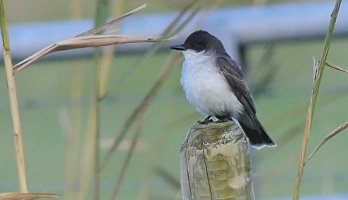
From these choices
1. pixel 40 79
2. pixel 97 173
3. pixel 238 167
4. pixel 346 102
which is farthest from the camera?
pixel 40 79

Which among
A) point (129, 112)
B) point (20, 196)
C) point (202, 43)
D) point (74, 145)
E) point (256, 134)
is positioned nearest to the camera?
point (20, 196)

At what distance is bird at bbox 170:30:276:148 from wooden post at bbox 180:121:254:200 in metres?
1.37

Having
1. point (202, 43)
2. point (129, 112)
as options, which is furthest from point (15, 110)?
point (129, 112)

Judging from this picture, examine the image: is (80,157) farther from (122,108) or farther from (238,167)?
(122,108)

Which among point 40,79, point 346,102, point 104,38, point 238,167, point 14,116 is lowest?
point 238,167

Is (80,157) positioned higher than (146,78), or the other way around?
(146,78)

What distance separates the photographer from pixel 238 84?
363cm

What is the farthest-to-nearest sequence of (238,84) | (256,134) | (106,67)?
1. (238,84)
2. (256,134)
3. (106,67)

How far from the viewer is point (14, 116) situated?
6.69 ft

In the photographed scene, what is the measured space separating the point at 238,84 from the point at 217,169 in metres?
1.64

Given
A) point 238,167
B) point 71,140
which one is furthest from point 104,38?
point 71,140

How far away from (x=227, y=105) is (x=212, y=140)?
5.06ft

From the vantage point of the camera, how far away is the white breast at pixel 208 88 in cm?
358

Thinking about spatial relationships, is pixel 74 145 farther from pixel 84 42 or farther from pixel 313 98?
pixel 313 98
